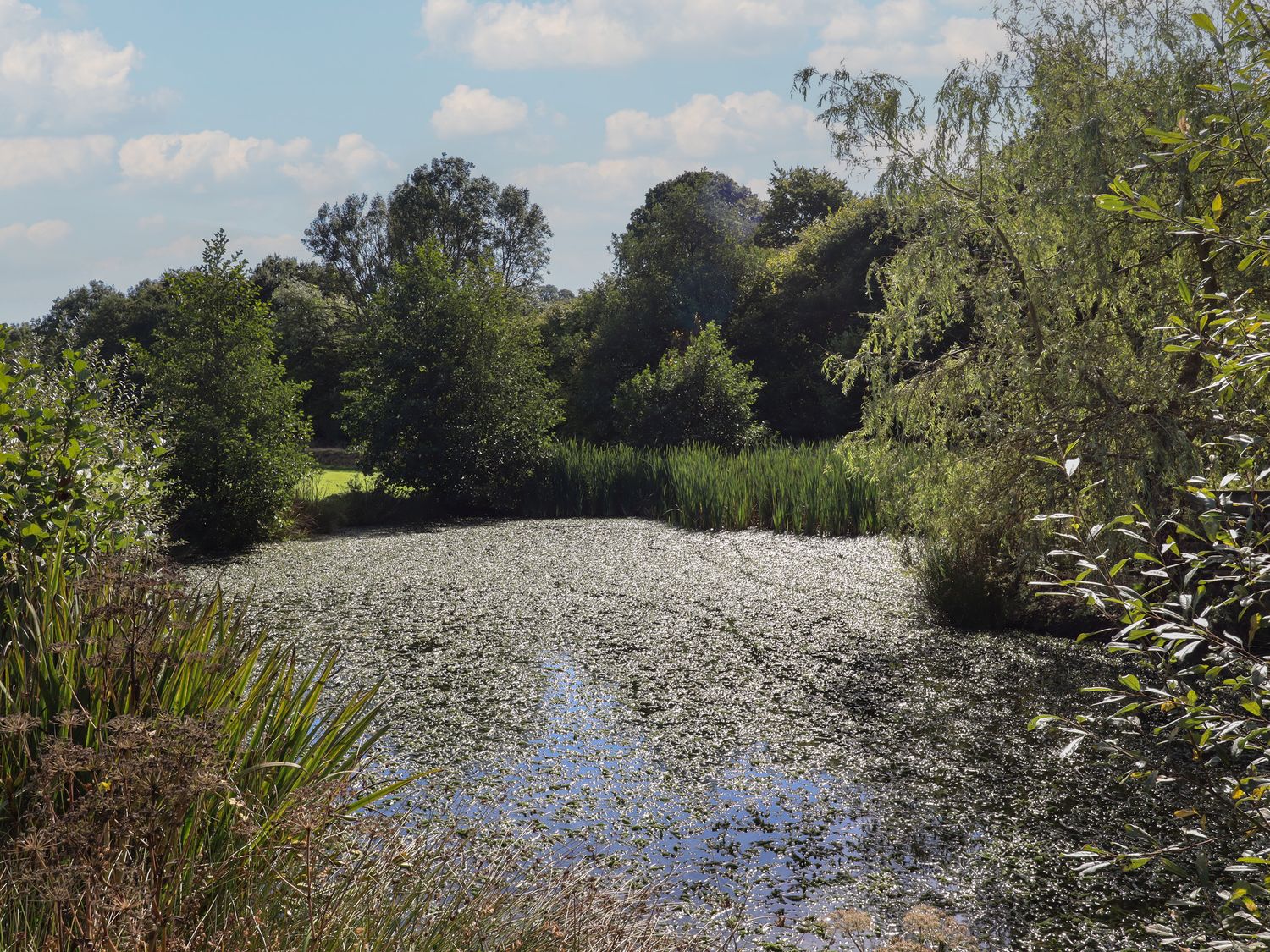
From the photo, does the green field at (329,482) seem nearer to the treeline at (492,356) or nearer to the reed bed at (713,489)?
the treeline at (492,356)

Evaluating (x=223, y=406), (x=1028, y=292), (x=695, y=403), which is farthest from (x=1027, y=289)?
(x=695, y=403)

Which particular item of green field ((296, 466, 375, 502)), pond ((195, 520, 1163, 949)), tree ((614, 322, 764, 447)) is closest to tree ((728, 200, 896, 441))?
tree ((614, 322, 764, 447))

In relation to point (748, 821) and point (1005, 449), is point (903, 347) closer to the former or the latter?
point (1005, 449)

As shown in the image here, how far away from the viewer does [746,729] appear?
458 centimetres

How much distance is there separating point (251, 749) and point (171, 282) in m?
8.78

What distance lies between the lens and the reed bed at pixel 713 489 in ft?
34.4

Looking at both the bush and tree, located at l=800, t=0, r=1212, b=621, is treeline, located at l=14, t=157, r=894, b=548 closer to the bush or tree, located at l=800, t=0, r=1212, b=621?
tree, located at l=800, t=0, r=1212, b=621

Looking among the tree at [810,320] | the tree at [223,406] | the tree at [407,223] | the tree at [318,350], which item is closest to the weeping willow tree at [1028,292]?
the tree at [223,406]

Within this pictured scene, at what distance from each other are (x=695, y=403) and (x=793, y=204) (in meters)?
12.6

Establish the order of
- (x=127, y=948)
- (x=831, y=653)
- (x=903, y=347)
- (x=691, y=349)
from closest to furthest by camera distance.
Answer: (x=127, y=948) → (x=831, y=653) → (x=903, y=347) → (x=691, y=349)

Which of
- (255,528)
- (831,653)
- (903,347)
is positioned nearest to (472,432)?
(255,528)

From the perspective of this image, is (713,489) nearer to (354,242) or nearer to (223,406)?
(223,406)

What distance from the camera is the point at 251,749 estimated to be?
2.60 m

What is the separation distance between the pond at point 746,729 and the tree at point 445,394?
4334 millimetres
